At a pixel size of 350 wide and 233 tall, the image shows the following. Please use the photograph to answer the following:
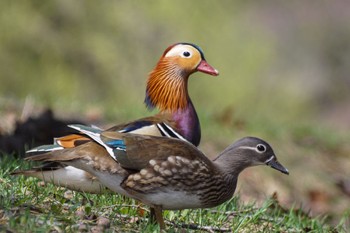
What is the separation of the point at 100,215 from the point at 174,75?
2.00 metres

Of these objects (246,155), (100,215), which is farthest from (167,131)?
(100,215)

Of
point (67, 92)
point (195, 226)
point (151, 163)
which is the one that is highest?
point (151, 163)

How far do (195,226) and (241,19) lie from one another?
15814mm

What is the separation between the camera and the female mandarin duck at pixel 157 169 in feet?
15.6

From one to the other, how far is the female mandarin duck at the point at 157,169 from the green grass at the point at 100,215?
195 millimetres

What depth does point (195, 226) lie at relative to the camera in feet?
17.3

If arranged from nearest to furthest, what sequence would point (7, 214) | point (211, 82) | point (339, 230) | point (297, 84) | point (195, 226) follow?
point (7, 214) < point (195, 226) < point (339, 230) < point (211, 82) < point (297, 84)

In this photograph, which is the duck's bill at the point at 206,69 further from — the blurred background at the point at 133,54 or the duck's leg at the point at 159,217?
the blurred background at the point at 133,54

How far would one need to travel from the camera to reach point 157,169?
4781 mm

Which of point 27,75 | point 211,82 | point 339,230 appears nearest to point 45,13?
point 27,75

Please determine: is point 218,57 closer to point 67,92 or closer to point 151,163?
point 67,92

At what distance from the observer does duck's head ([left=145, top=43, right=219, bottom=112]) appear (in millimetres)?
6535

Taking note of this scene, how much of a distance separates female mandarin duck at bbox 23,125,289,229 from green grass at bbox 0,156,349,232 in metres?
0.20

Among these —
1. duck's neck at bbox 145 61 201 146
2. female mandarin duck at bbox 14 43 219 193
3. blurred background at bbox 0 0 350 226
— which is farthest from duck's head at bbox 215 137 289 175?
blurred background at bbox 0 0 350 226
